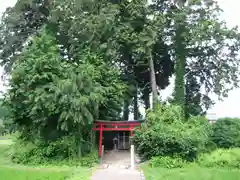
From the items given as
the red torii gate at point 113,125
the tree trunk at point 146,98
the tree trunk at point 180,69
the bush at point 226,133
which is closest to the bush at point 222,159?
the bush at point 226,133

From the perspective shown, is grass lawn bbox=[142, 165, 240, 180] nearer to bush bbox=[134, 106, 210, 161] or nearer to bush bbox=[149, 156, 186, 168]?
bush bbox=[149, 156, 186, 168]

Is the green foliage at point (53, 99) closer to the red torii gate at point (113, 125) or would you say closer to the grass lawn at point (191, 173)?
the red torii gate at point (113, 125)

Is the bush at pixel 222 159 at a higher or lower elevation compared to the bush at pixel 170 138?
lower

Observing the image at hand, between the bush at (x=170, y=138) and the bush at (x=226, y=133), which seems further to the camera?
the bush at (x=226, y=133)

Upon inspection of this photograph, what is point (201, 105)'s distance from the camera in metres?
28.2

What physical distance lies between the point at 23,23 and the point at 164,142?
13891 mm

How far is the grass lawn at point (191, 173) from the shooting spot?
15.1 metres

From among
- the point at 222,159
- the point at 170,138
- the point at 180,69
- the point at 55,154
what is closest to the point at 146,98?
the point at 180,69

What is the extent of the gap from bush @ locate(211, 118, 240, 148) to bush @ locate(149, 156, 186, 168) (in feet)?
9.48

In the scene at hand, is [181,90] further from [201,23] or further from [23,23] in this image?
[23,23]

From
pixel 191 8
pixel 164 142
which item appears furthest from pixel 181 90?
pixel 164 142

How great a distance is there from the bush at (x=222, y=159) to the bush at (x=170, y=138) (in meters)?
0.55

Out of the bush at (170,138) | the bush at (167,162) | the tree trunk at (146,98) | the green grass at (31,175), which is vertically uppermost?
the tree trunk at (146,98)

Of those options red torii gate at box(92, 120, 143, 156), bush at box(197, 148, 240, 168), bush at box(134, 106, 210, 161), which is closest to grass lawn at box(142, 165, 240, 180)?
bush at box(197, 148, 240, 168)
